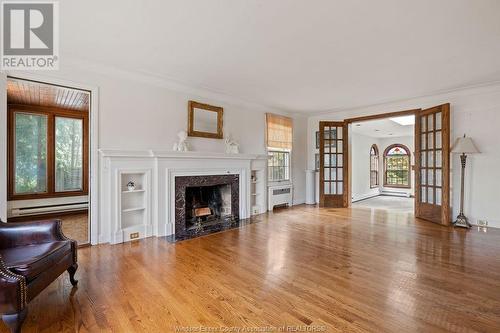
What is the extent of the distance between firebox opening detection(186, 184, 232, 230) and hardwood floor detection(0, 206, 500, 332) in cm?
83

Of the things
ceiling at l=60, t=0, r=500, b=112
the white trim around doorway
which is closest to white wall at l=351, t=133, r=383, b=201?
ceiling at l=60, t=0, r=500, b=112

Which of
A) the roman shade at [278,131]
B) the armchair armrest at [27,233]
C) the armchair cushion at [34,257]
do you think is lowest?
the armchair cushion at [34,257]

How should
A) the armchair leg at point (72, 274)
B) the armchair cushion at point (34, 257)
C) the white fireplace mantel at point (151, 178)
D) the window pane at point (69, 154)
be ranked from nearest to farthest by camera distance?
the armchair cushion at point (34, 257) < the armchair leg at point (72, 274) < the white fireplace mantel at point (151, 178) < the window pane at point (69, 154)

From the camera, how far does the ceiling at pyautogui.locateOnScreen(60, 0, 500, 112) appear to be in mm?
2260

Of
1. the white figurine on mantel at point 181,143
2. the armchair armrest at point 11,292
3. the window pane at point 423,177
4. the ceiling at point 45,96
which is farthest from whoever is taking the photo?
the window pane at point 423,177

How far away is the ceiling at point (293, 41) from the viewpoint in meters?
2.26

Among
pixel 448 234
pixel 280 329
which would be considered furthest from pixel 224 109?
pixel 448 234

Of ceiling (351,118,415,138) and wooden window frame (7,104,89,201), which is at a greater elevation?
ceiling (351,118,415,138)

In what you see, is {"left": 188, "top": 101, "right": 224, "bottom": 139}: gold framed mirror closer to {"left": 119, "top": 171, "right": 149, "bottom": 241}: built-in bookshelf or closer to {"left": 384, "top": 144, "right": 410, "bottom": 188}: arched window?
{"left": 119, "top": 171, "right": 149, "bottom": 241}: built-in bookshelf

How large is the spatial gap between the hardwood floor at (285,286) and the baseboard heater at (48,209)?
2.67 m

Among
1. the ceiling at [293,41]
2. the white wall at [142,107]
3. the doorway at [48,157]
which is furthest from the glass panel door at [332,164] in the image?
the doorway at [48,157]

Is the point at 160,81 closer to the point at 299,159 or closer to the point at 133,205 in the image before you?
the point at 133,205

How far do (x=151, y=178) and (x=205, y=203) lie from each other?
136 cm

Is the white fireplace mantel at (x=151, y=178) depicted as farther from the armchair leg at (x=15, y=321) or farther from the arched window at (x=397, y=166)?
the arched window at (x=397, y=166)
